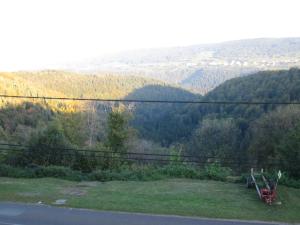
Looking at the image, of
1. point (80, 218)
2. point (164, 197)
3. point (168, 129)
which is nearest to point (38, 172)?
point (164, 197)

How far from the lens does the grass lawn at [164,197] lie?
15.9m

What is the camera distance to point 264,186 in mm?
18375

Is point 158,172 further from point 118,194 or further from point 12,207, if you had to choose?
point 12,207

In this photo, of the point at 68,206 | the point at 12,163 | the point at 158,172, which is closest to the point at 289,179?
the point at 158,172

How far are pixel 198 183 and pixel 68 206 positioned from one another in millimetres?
6213

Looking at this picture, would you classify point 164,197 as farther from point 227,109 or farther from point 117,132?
point 227,109

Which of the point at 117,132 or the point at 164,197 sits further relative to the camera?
the point at 117,132

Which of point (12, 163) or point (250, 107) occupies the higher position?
point (12, 163)

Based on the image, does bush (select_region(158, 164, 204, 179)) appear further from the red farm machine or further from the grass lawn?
the red farm machine

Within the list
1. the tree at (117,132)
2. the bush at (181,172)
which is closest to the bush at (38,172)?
the bush at (181,172)

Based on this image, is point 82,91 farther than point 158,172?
Yes

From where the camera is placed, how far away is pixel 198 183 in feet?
66.6

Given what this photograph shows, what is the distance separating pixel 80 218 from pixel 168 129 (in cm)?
11282

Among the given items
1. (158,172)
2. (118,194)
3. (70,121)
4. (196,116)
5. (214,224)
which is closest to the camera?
(214,224)
